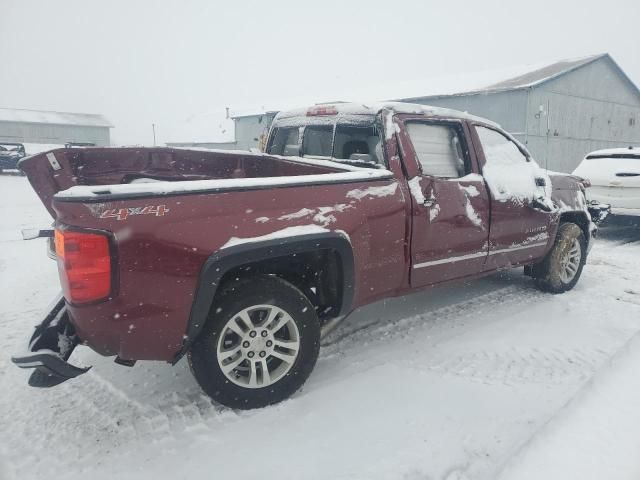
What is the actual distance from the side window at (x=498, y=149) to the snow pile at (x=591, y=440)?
84.8 inches

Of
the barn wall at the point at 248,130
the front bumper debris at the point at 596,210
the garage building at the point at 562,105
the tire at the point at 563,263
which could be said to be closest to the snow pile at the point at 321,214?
the tire at the point at 563,263

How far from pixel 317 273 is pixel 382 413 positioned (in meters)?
1.00

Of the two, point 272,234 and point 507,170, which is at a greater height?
point 507,170

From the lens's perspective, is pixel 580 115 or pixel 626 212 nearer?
pixel 626 212

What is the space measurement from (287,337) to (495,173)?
2.54 metres

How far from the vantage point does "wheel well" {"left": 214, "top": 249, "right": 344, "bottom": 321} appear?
120 inches

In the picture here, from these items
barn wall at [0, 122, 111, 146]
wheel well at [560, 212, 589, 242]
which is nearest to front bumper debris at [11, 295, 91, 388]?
wheel well at [560, 212, 589, 242]

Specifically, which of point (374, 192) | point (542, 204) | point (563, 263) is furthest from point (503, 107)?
point (374, 192)

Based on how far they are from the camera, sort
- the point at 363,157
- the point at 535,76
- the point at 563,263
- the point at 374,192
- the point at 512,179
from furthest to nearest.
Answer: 1. the point at 535,76
2. the point at 563,263
3. the point at 512,179
4. the point at 363,157
5. the point at 374,192

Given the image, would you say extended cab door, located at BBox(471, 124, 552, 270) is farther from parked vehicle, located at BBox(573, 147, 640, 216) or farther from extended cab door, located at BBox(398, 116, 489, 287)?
parked vehicle, located at BBox(573, 147, 640, 216)

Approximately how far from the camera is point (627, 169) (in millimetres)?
7859

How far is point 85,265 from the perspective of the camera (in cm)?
227

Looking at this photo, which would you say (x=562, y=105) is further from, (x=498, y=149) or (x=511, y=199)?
(x=511, y=199)

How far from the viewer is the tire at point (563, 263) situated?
4961mm
